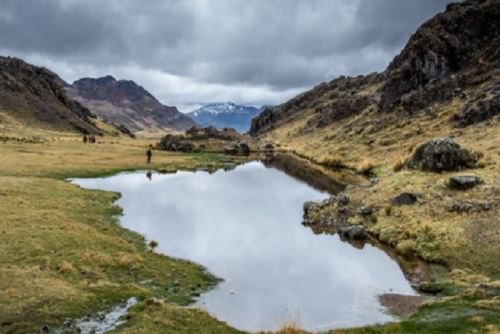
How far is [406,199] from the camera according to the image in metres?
43.1

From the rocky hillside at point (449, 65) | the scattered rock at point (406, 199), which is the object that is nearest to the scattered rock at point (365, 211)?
the scattered rock at point (406, 199)

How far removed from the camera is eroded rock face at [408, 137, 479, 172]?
49.6 meters

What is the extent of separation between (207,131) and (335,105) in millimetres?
54830

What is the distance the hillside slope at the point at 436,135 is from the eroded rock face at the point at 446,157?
4.26ft

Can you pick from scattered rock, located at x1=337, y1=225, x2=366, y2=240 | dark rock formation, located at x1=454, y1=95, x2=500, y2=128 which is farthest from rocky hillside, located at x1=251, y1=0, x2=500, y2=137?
scattered rock, located at x1=337, y1=225, x2=366, y2=240

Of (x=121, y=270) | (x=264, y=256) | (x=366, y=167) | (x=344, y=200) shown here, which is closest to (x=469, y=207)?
(x=344, y=200)

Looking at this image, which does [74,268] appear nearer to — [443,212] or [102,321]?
[102,321]

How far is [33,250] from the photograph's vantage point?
90.4 feet

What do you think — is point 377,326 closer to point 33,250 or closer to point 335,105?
point 33,250

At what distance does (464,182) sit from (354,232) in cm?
1227

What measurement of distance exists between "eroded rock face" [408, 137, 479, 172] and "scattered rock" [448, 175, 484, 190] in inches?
283

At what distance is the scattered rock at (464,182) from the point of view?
41.6 meters

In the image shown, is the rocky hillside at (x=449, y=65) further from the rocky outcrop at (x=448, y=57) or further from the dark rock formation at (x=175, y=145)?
the dark rock formation at (x=175, y=145)

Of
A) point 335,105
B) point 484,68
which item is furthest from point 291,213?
point 335,105
